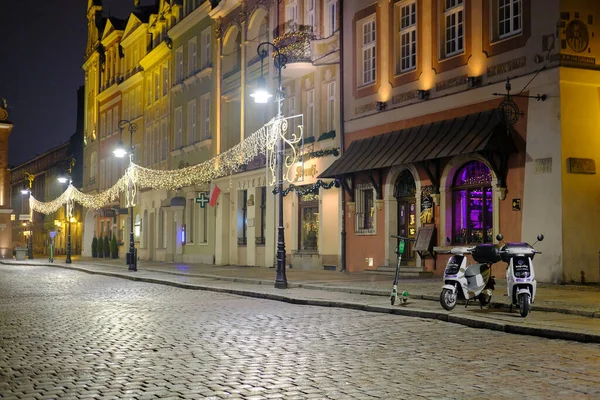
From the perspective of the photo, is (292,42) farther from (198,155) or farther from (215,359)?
(215,359)

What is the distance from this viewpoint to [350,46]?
2844cm

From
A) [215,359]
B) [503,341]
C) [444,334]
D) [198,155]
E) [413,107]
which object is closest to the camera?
[215,359]

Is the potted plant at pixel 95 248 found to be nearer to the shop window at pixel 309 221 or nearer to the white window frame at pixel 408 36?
the shop window at pixel 309 221

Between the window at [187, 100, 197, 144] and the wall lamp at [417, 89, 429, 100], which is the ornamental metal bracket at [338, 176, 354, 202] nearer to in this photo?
the wall lamp at [417, 89, 429, 100]

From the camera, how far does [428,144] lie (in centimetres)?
2308

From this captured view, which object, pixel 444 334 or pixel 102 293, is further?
pixel 102 293

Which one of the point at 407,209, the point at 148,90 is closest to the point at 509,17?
the point at 407,209

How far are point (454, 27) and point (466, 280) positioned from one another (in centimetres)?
1099

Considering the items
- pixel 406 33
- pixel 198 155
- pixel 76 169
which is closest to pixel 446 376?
pixel 406 33

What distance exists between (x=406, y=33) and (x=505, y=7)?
4.92 m

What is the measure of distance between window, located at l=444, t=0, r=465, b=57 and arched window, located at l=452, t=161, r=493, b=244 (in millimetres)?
3423

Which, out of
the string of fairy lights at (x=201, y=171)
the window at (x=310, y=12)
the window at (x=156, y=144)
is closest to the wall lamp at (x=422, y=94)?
the string of fairy lights at (x=201, y=171)

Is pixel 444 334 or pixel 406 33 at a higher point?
pixel 406 33

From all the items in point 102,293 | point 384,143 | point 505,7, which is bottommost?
point 102,293
